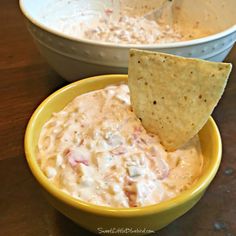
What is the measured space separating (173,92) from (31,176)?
0.33m

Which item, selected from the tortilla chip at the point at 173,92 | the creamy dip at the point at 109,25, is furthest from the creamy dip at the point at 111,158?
the creamy dip at the point at 109,25

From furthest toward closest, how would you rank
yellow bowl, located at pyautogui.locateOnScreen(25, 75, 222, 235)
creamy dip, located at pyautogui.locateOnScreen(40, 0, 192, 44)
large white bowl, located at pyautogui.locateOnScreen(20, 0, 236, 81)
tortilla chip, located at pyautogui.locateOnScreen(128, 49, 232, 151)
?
1. creamy dip, located at pyautogui.locateOnScreen(40, 0, 192, 44)
2. large white bowl, located at pyautogui.locateOnScreen(20, 0, 236, 81)
3. tortilla chip, located at pyautogui.locateOnScreen(128, 49, 232, 151)
4. yellow bowl, located at pyautogui.locateOnScreen(25, 75, 222, 235)

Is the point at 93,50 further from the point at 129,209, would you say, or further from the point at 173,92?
the point at 129,209

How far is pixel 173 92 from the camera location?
712mm

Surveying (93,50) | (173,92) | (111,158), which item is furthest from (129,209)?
(93,50)

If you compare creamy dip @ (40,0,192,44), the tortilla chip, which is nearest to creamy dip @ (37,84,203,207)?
the tortilla chip

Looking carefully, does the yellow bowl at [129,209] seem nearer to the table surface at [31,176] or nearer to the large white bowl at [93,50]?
the table surface at [31,176]

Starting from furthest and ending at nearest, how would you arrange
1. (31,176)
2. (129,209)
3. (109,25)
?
(109,25), (31,176), (129,209)

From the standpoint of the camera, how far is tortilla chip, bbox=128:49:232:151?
0.67 m

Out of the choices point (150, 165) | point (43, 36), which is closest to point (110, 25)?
point (43, 36)

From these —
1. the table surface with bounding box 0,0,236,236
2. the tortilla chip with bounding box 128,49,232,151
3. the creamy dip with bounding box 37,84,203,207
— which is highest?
the tortilla chip with bounding box 128,49,232,151

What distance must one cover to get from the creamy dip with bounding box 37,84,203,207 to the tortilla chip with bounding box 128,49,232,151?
1.1 inches

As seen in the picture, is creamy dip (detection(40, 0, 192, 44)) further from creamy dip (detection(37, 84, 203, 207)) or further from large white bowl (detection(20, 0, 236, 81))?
creamy dip (detection(37, 84, 203, 207))

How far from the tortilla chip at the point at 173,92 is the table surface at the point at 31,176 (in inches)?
5.7
